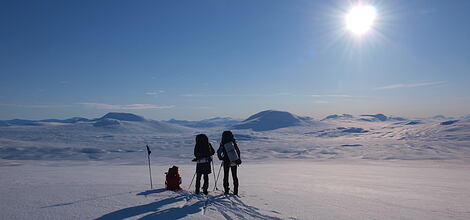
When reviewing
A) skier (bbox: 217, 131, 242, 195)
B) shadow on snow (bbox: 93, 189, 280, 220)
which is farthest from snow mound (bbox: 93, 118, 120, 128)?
shadow on snow (bbox: 93, 189, 280, 220)

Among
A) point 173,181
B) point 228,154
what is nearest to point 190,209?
point 228,154

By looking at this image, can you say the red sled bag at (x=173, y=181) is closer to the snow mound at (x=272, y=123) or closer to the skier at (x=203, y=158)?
the skier at (x=203, y=158)

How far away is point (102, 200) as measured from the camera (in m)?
5.41

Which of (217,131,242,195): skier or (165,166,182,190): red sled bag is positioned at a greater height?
(217,131,242,195): skier

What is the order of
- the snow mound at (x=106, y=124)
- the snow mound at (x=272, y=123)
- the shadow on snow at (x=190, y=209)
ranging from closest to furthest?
1. the shadow on snow at (x=190, y=209)
2. the snow mound at (x=106, y=124)
3. the snow mound at (x=272, y=123)

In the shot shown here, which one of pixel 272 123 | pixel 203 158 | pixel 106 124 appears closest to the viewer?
pixel 203 158

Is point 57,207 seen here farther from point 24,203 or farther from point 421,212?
point 421,212

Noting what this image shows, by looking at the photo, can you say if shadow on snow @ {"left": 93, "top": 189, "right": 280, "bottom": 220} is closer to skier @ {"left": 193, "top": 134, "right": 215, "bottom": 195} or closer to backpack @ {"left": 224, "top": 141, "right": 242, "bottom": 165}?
skier @ {"left": 193, "top": 134, "right": 215, "bottom": 195}

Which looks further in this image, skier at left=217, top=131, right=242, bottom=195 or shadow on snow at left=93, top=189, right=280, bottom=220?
skier at left=217, top=131, right=242, bottom=195

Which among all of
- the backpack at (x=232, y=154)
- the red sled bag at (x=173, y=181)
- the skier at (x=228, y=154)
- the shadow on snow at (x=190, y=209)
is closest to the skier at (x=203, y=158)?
the skier at (x=228, y=154)

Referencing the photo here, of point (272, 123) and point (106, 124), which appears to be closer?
point (106, 124)

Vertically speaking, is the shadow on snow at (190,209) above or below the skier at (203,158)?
below

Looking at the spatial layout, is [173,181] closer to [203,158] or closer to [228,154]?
[203,158]

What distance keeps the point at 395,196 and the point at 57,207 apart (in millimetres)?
7900
